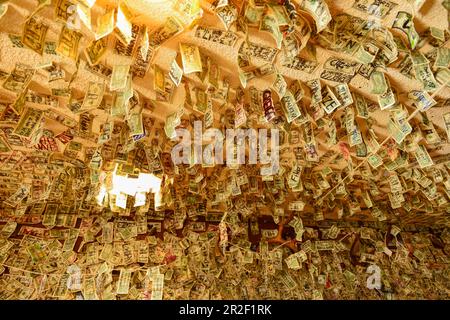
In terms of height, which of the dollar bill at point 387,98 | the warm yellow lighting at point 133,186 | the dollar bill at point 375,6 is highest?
the dollar bill at point 375,6

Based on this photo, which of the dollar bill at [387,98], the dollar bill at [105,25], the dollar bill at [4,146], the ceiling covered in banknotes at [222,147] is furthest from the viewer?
the dollar bill at [4,146]

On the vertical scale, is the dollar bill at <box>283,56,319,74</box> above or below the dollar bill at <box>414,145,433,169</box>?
above

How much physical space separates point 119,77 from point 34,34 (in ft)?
0.92

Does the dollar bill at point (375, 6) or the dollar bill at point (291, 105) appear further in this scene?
the dollar bill at point (291, 105)

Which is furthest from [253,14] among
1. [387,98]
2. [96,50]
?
[387,98]

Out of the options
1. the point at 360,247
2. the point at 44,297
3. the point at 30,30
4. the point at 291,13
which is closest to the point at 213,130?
the point at 291,13

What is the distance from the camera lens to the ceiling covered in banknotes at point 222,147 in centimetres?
106

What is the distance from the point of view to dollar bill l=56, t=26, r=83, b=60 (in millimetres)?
1013

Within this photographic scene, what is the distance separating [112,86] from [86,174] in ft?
3.33

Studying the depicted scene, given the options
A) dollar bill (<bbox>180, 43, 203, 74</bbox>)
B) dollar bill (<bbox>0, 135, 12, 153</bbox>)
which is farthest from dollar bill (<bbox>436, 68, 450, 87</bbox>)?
dollar bill (<bbox>0, 135, 12, 153</bbox>)

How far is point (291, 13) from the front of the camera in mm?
992

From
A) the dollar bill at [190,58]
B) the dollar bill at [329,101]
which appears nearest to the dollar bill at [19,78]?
the dollar bill at [190,58]

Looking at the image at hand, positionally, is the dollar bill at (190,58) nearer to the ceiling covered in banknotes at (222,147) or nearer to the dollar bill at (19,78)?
the ceiling covered in banknotes at (222,147)

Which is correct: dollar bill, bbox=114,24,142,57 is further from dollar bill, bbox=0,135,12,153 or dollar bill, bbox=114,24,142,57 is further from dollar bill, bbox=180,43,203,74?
dollar bill, bbox=0,135,12,153
